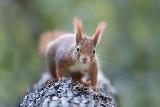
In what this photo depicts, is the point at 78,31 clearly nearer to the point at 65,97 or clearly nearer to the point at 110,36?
the point at 65,97

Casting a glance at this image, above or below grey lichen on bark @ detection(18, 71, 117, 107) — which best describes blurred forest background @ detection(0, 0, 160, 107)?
above

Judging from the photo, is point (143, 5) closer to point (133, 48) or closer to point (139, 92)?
point (133, 48)

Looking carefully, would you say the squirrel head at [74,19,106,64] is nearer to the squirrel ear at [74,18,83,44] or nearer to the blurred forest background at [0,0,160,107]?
the squirrel ear at [74,18,83,44]

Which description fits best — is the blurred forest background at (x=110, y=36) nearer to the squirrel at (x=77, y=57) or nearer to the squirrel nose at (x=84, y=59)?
the squirrel at (x=77, y=57)

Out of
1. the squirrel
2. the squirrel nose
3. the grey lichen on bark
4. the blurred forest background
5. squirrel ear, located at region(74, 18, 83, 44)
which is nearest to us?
the grey lichen on bark

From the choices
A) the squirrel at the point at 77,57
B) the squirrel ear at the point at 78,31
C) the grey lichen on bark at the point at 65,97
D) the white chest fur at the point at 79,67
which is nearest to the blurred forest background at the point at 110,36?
the squirrel at the point at 77,57

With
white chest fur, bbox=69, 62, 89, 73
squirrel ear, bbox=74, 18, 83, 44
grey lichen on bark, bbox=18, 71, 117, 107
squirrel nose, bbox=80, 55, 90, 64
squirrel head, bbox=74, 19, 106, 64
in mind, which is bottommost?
grey lichen on bark, bbox=18, 71, 117, 107

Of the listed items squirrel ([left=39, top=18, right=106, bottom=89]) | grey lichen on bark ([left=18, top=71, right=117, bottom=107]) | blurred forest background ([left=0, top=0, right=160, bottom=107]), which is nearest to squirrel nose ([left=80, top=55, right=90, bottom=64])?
squirrel ([left=39, top=18, right=106, bottom=89])
